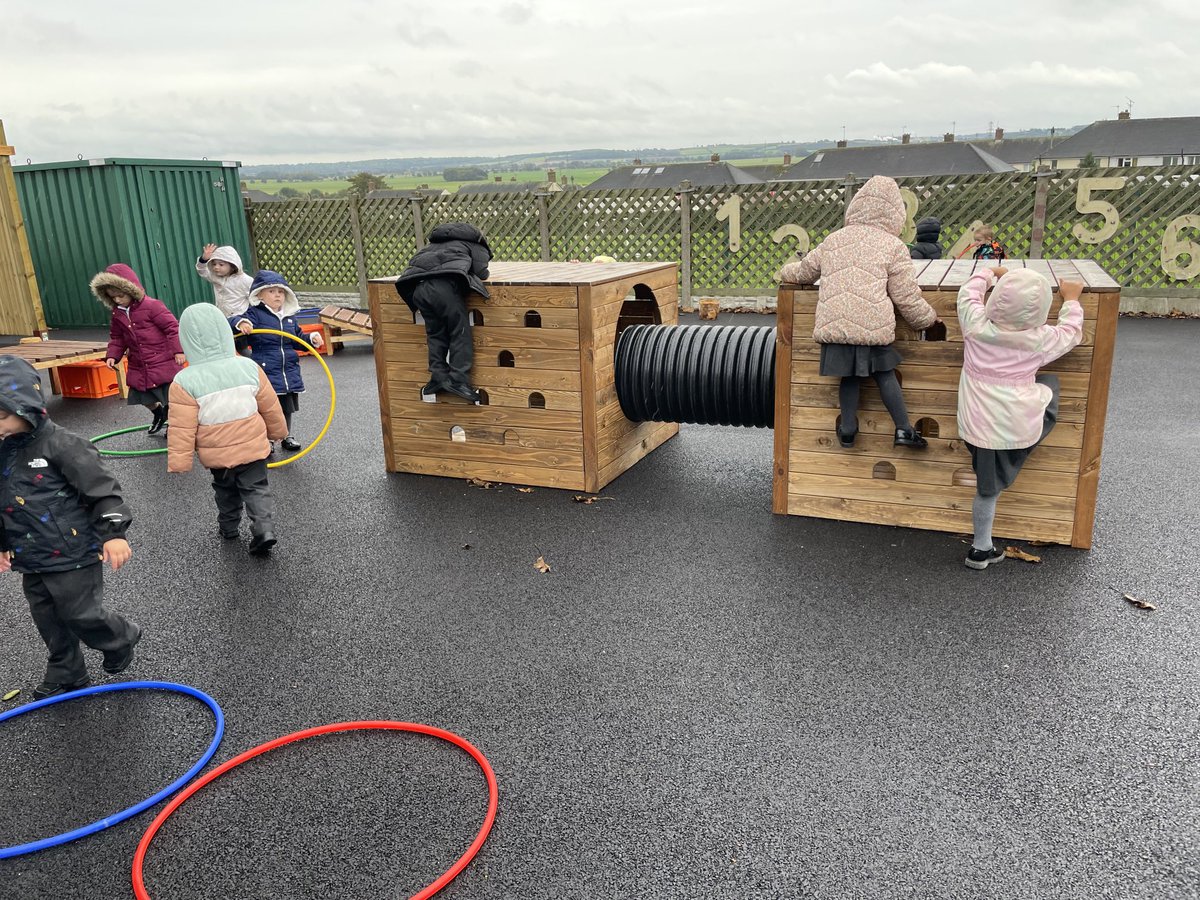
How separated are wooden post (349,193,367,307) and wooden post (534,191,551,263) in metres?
3.14

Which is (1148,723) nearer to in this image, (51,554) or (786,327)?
(786,327)

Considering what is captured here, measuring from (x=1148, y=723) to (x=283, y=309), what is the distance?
6.47 m

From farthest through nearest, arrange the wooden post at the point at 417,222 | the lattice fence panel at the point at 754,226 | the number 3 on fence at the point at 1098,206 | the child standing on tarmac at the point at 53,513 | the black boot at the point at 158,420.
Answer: the wooden post at the point at 417,222, the lattice fence panel at the point at 754,226, the number 3 on fence at the point at 1098,206, the black boot at the point at 158,420, the child standing on tarmac at the point at 53,513

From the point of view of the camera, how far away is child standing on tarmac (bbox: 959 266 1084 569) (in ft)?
14.6

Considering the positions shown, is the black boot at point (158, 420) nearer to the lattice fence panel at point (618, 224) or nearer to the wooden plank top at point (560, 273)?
the wooden plank top at point (560, 273)

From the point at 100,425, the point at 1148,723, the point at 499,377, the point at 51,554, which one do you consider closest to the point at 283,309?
the point at 499,377

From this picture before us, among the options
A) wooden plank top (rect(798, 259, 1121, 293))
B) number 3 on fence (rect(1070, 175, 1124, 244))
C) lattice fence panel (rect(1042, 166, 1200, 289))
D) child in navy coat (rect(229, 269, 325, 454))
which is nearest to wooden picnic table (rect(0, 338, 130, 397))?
child in navy coat (rect(229, 269, 325, 454))

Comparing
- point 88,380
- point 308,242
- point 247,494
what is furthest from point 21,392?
point 308,242

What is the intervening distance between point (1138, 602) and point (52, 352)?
10.00 meters

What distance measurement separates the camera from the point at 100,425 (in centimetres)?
880

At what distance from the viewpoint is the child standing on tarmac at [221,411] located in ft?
16.7

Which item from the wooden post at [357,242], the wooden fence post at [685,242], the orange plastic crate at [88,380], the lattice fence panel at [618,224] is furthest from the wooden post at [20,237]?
the wooden fence post at [685,242]

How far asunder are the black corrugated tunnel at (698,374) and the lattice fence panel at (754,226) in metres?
7.67

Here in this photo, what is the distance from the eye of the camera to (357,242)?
50.8 ft
